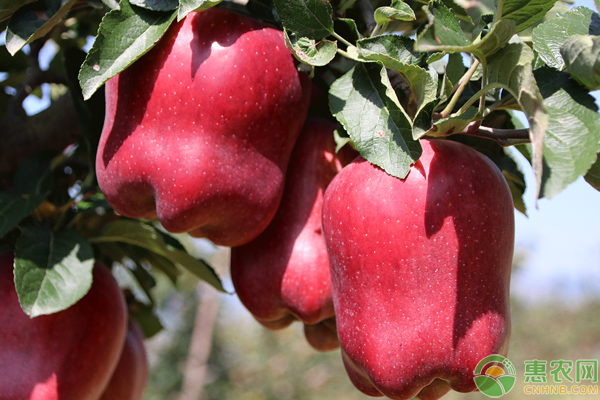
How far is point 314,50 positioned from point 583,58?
244 mm

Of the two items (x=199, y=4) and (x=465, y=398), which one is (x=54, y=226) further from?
(x=465, y=398)

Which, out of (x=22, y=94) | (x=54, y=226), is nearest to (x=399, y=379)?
(x=54, y=226)

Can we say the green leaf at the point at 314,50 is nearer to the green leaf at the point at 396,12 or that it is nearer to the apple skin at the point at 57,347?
the green leaf at the point at 396,12

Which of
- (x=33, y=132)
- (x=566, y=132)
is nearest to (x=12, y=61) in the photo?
(x=33, y=132)

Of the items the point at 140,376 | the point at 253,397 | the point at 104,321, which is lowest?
the point at 253,397

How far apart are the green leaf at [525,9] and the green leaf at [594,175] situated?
14 centimetres

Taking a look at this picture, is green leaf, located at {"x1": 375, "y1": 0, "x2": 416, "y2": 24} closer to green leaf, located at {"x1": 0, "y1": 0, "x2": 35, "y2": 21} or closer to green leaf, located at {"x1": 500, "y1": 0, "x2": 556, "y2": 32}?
green leaf, located at {"x1": 500, "y1": 0, "x2": 556, "y2": 32}

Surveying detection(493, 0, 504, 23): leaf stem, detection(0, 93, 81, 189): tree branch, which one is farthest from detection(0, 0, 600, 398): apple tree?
detection(0, 93, 81, 189): tree branch

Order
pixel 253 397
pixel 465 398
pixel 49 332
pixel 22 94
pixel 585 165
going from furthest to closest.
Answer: pixel 465 398 < pixel 253 397 < pixel 22 94 < pixel 49 332 < pixel 585 165

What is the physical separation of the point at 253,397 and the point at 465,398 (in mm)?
2384

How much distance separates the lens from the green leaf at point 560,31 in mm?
494

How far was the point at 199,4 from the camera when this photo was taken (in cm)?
51

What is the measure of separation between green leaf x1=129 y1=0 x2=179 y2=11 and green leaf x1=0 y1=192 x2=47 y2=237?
33 cm

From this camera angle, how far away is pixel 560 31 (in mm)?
501
